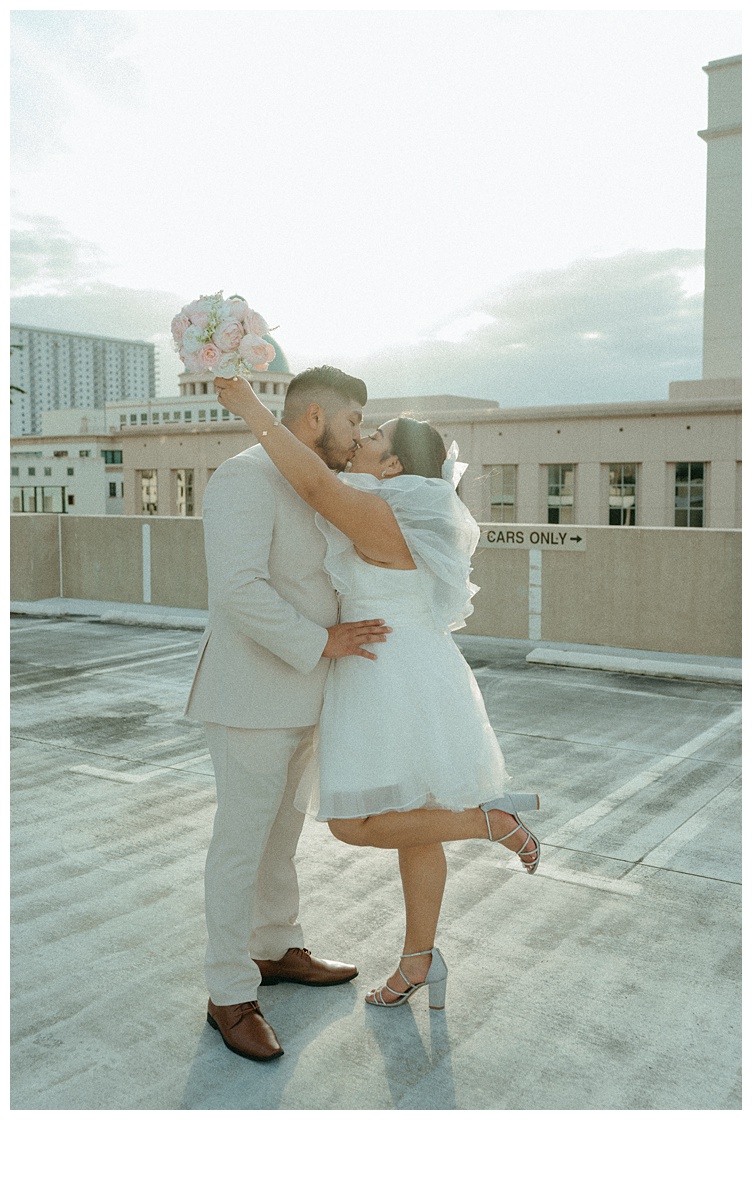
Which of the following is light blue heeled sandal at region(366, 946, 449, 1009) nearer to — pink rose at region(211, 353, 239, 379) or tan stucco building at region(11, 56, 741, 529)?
pink rose at region(211, 353, 239, 379)

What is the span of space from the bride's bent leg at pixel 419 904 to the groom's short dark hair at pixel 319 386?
156 centimetres

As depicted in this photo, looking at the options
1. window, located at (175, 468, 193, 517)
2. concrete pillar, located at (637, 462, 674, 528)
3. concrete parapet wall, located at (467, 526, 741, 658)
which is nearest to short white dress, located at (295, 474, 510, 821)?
concrete parapet wall, located at (467, 526, 741, 658)

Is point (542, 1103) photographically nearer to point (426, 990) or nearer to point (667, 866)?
point (426, 990)

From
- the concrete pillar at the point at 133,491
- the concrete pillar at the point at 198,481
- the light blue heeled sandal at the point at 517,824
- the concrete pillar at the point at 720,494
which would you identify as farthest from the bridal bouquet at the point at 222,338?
the concrete pillar at the point at 133,491

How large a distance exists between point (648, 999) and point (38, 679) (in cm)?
803

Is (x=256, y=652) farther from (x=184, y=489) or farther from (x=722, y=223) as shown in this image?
(x=722, y=223)

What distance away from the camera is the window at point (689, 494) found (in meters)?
29.9

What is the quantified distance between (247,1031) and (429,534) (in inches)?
68.0

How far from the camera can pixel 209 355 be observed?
327 centimetres

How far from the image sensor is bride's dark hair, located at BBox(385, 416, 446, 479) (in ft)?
11.3

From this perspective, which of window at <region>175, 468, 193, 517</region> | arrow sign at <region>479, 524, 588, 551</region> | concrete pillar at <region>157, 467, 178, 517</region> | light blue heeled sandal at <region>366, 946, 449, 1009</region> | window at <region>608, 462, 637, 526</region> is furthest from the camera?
concrete pillar at <region>157, 467, 178, 517</region>

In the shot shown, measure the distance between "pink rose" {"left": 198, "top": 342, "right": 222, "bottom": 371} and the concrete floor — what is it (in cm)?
223

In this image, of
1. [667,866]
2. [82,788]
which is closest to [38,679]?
[82,788]

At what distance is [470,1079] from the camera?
3.12m
